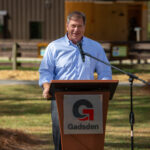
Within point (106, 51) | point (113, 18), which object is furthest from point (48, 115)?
point (113, 18)

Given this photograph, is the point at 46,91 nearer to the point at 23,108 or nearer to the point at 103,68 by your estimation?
the point at 103,68

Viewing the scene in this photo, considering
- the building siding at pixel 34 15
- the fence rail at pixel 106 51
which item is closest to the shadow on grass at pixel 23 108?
the fence rail at pixel 106 51

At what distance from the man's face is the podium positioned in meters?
0.64

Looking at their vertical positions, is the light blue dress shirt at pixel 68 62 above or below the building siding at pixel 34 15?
above

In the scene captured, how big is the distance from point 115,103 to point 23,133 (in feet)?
14.7

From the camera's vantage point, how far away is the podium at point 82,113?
4.95 metres

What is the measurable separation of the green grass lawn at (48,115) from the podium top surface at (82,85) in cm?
310

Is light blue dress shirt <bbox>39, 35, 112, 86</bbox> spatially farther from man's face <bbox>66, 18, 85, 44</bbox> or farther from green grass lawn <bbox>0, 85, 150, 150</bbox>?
green grass lawn <bbox>0, 85, 150, 150</bbox>

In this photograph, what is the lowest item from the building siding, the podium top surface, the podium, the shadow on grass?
the shadow on grass

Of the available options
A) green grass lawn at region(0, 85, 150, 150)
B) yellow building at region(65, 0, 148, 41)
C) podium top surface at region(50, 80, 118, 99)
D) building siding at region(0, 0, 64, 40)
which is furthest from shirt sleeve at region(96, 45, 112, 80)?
→ building siding at region(0, 0, 64, 40)

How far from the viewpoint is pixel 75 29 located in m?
5.30

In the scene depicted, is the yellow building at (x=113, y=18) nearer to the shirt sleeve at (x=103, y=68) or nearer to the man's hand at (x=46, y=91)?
the shirt sleeve at (x=103, y=68)

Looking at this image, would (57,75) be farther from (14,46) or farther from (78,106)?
(14,46)

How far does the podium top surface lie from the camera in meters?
4.79
